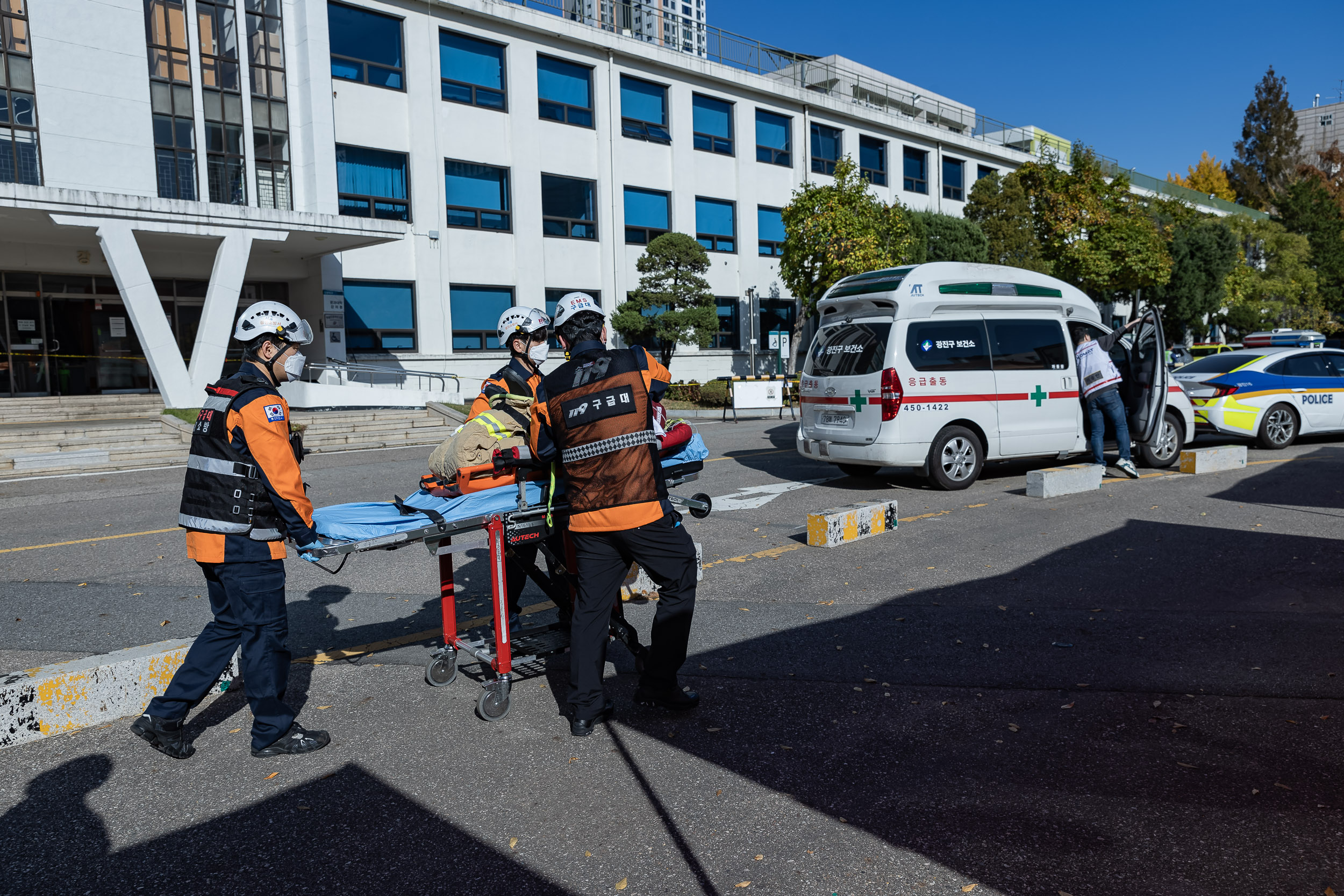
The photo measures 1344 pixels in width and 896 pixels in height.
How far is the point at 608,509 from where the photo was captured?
164 inches

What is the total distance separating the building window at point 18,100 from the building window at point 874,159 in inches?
1149

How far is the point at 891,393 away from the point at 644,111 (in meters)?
24.1

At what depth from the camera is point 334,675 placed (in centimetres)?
504

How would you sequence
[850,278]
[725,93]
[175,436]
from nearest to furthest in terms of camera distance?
[850,278] → [175,436] → [725,93]

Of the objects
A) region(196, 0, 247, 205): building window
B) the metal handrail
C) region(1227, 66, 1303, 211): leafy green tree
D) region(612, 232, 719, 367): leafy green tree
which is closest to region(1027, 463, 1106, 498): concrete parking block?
the metal handrail

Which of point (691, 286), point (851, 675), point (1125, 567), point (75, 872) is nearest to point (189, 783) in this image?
point (75, 872)

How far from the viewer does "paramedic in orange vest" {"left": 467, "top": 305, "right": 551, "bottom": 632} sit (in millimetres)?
5363

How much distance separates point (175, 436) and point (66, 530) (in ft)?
28.0

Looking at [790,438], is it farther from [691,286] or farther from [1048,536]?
[691,286]

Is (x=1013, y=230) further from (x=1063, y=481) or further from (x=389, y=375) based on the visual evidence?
(x=1063, y=481)

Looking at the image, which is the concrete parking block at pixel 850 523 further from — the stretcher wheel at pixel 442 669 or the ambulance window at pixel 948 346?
the stretcher wheel at pixel 442 669

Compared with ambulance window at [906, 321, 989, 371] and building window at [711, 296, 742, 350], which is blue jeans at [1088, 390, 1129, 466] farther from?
building window at [711, 296, 742, 350]

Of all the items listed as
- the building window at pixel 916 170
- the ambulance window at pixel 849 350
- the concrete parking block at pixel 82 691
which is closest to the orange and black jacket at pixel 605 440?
the concrete parking block at pixel 82 691

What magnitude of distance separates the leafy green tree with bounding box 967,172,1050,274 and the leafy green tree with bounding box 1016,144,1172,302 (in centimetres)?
31
